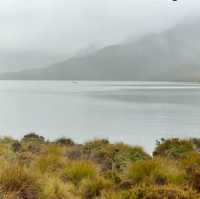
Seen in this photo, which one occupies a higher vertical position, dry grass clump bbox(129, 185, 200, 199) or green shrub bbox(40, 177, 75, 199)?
dry grass clump bbox(129, 185, 200, 199)

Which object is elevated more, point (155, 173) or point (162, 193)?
point (162, 193)

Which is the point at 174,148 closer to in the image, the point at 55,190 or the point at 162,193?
the point at 55,190

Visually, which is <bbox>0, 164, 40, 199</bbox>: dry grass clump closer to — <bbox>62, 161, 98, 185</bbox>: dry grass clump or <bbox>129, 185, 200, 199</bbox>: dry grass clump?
<bbox>62, 161, 98, 185</bbox>: dry grass clump

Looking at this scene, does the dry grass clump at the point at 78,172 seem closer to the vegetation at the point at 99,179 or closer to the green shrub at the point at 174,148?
the vegetation at the point at 99,179

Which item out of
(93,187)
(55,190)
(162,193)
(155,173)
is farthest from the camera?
(155,173)

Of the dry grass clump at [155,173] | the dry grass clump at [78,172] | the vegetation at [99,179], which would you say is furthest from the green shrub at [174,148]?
the dry grass clump at [78,172]

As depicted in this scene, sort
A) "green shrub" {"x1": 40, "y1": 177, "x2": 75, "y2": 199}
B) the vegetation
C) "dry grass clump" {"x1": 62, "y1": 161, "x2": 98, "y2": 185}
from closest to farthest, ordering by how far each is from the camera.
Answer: the vegetation
"green shrub" {"x1": 40, "y1": 177, "x2": 75, "y2": 199}
"dry grass clump" {"x1": 62, "y1": 161, "x2": 98, "y2": 185}

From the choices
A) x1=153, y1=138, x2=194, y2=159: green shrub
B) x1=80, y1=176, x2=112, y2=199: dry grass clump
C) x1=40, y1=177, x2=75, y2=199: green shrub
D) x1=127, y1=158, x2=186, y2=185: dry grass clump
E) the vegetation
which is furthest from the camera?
x1=153, y1=138, x2=194, y2=159: green shrub

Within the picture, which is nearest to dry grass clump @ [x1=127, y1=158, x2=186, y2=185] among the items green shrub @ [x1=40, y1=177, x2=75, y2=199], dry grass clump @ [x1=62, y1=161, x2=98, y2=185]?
dry grass clump @ [x1=62, y1=161, x2=98, y2=185]

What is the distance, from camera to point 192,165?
28.5 ft

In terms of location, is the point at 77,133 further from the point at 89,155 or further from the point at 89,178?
the point at 89,178

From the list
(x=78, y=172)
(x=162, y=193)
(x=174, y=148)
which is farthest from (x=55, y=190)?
(x=174, y=148)

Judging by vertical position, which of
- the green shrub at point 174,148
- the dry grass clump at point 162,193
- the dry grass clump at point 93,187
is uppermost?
the dry grass clump at point 162,193

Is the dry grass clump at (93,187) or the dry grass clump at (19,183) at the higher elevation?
the dry grass clump at (19,183)
